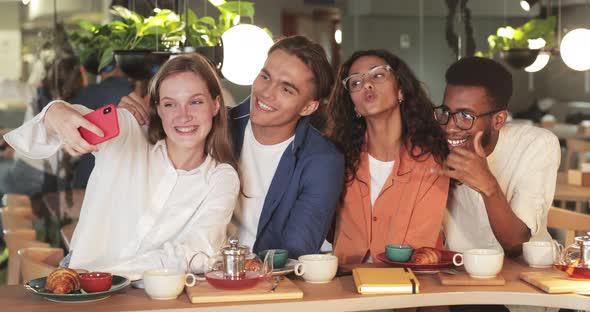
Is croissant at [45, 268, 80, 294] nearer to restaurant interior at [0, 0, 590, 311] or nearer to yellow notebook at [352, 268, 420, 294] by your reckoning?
yellow notebook at [352, 268, 420, 294]

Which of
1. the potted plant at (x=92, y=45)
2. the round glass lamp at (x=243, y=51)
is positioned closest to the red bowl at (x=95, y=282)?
the potted plant at (x=92, y=45)

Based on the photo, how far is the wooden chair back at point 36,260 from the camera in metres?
3.00

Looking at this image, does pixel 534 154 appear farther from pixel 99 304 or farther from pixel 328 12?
pixel 328 12

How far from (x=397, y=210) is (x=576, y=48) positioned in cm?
367

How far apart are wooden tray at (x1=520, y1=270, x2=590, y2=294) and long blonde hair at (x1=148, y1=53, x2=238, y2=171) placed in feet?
3.33

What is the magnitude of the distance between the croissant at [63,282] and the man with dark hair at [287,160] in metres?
0.88

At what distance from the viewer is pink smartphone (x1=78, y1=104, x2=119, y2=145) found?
265 cm

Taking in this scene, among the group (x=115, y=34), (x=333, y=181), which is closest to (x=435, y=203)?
(x=333, y=181)

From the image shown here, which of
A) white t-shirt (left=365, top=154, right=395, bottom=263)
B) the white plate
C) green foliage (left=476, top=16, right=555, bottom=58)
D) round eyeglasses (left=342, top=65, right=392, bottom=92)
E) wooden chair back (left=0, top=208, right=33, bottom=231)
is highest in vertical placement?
green foliage (left=476, top=16, right=555, bottom=58)

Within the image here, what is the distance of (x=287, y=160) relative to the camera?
10.9ft

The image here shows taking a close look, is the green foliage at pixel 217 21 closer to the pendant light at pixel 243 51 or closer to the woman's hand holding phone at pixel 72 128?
the pendant light at pixel 243 51

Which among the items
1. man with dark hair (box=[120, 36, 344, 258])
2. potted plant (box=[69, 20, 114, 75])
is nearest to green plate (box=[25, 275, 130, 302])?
man with dark hair (box=[120, 36, 344, 258])

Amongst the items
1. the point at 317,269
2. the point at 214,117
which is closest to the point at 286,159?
the point at 214,117

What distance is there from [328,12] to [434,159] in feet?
10.7
